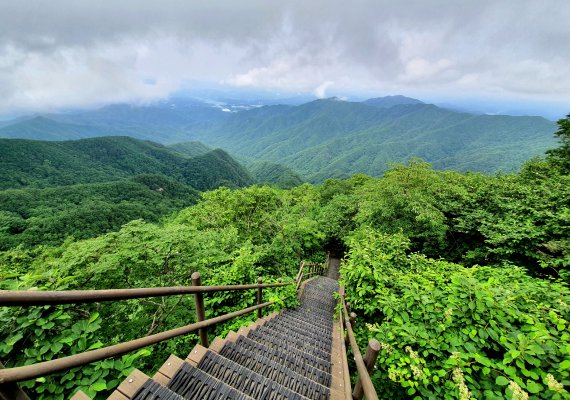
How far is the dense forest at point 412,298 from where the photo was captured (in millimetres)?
2010

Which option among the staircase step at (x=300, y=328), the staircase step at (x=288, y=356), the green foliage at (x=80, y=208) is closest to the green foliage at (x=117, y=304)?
the staircase step at (x=300, y=328)

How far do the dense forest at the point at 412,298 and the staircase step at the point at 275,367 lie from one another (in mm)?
890

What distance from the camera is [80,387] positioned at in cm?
182

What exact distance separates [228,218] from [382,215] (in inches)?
398

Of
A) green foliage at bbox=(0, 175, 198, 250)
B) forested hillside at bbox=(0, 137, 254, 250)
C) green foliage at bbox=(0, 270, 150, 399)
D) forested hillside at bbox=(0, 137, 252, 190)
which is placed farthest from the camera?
forested hillside at bbox=(0, 137, 252, 190)

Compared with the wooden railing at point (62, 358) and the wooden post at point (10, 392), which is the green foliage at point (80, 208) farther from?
the wooden post at point (10, 392)

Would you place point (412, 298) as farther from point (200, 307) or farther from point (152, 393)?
point (152, 393)

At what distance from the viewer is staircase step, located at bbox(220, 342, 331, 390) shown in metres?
2.88

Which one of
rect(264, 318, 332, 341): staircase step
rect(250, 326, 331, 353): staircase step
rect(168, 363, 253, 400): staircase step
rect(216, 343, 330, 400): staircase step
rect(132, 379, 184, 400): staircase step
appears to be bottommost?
rect(264, 318, 332, 341): staircase step

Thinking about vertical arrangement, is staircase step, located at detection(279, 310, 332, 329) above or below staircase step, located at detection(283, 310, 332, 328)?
above

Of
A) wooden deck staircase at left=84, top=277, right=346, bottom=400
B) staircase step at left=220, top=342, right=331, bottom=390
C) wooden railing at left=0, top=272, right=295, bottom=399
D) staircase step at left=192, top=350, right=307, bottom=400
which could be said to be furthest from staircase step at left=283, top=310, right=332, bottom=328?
wooden railing at left=0, top=272, right=295, bottom=399

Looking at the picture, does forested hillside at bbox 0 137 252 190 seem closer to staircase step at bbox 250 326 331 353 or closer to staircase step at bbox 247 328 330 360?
staircase step at bbox 250 326 331 353

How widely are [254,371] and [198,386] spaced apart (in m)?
0.88

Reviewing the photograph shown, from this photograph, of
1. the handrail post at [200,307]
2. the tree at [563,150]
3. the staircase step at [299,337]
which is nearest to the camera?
the handrail post at [200,307]
